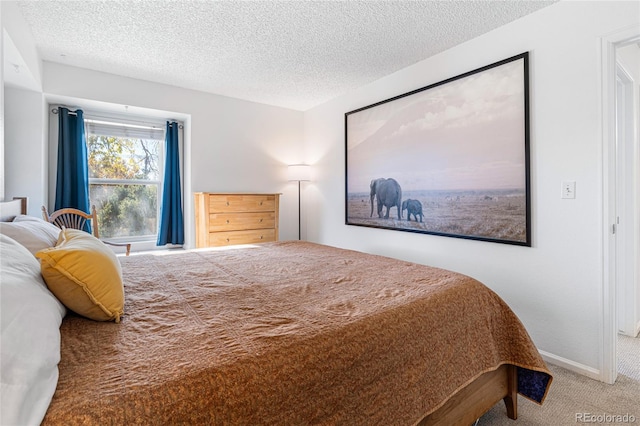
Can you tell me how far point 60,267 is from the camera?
1021 mm

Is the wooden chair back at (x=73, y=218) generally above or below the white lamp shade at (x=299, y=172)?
below

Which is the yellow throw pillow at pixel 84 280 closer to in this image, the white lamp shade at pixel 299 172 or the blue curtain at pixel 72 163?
the blue curtain at pixel 72 163

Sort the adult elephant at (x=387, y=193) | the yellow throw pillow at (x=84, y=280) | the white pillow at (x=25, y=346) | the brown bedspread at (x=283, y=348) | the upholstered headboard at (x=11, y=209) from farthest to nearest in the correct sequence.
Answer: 1. the adult elephant at (x=387, y=193)
2. the upholstered headboard at (x=11, y=209)
3. the yellow throw pillow at (x=84, y=280)
4. the brown bedspread at (x=283, y=348)
5. the white pillow at (x=25, y=346)

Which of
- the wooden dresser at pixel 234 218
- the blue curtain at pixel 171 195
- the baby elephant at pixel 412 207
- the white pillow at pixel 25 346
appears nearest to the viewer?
the white pillow at pixel 25 346

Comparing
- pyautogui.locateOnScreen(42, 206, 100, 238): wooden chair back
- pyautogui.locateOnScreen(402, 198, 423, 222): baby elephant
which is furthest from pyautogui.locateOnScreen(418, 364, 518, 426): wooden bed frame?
pyautogui.locateOnScreen(42, 206, 100, 238): wooden chair back

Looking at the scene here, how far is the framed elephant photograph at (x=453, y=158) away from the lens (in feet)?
7.97

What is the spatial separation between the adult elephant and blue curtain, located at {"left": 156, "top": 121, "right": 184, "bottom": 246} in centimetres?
246

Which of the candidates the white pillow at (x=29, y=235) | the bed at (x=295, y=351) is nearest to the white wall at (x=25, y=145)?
the bed at (x=295, y=351)

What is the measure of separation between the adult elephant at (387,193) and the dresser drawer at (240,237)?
1437 millimetres

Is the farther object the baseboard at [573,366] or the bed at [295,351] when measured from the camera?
the baseboard at [573,366]

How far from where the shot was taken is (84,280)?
3.47 feet

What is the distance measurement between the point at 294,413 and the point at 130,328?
0.62m

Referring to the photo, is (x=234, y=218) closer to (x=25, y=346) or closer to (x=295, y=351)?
(x=295, y=351)

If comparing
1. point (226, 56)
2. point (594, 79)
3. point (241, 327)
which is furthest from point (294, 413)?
point (226, 56)
